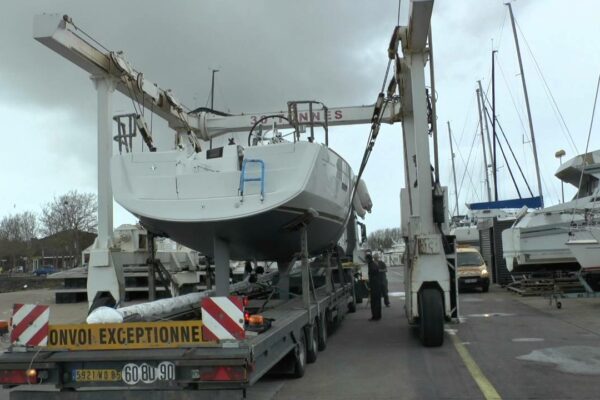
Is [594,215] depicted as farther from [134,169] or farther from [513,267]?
[134,169]

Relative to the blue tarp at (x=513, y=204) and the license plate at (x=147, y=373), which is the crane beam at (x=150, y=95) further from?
the blue tarp at (x=513, y=204)

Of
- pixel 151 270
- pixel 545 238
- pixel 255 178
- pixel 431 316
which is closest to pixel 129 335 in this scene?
pixel 255 178

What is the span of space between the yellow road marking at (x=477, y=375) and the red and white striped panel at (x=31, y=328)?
4.56 metres

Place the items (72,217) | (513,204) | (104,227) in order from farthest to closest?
(72,217), (513,204), (104,227)

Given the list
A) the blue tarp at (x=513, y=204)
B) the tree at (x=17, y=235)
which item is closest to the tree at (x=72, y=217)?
the tree at (x=17, y=235)

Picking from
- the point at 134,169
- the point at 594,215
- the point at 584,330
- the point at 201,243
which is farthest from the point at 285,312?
the point at 594,215

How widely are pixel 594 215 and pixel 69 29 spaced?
44.1 feet

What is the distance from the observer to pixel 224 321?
519 cm

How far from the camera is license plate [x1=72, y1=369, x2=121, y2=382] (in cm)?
511

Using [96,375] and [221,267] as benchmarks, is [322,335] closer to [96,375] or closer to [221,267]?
[221,267]

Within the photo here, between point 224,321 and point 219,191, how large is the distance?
2497mm

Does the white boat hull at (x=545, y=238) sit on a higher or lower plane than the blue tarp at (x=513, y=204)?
lower

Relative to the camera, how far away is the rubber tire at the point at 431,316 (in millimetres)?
8891

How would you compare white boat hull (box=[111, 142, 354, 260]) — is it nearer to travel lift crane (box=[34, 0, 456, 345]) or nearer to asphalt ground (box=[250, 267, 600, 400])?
travel lift crane (box=[34, 0, 456, 345])
